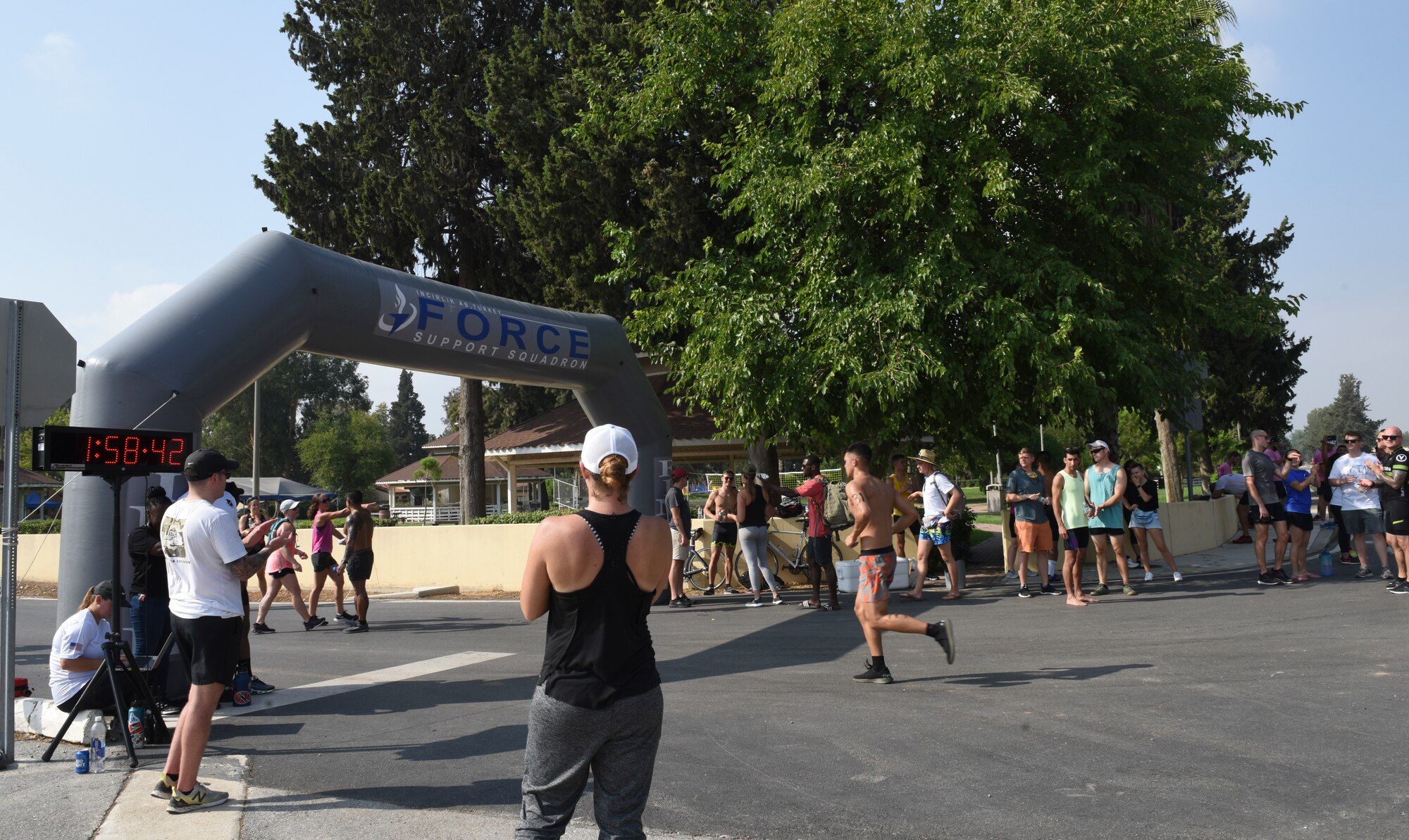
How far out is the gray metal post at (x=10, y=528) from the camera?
5.86 meters

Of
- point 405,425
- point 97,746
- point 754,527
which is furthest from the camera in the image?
point 405,425

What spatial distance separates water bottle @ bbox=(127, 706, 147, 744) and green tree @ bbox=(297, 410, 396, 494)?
71.7 meters

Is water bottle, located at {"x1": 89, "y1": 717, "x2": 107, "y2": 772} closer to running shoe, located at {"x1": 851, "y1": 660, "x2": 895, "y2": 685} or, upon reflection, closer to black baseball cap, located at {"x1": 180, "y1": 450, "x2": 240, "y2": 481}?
black baseball cap, located at {"x1": 180, "y1": 450, "x2": 240, "y2": 481}

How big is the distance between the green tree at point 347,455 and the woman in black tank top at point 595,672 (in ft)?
248

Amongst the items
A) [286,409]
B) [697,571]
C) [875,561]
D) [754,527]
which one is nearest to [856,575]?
[754,527]

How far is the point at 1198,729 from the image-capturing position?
5750mm

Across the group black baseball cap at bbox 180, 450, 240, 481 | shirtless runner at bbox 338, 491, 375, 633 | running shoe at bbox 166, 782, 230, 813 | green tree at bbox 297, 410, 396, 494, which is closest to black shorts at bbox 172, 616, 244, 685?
running shoe at bbox 166, 782, 230, 813

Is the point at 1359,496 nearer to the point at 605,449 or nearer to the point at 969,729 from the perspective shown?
the point at 969,729

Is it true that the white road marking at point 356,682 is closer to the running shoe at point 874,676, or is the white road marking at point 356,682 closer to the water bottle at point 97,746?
the water bottle at point 97,746

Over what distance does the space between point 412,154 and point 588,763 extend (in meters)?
23.6

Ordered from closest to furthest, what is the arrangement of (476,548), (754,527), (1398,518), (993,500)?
(1398,518) → (754,527) → (476,548) → (993,500)

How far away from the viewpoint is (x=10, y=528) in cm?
602

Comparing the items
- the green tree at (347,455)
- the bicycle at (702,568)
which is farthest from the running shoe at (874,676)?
the green tree at (347,455)

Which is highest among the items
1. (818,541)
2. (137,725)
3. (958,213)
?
(958,213)
